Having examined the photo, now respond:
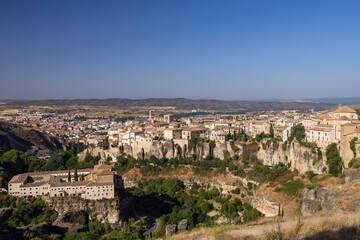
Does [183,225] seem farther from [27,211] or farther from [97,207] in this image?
[27,211]

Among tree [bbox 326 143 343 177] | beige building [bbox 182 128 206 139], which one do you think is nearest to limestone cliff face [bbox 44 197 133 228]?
beige building [bbox 182 128 206 139]

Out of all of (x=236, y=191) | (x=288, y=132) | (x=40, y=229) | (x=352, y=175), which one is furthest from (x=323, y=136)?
(x=40, y=229)

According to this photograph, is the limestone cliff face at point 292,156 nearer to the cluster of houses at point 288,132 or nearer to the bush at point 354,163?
the cluster of houses at point 288,132

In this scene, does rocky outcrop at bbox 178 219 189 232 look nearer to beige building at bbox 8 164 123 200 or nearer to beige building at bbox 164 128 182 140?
beige building at bbox 8 164 123 200

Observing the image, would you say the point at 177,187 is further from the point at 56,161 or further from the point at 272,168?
the point at 56,161

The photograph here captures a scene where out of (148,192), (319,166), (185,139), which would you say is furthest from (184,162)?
(319,166)

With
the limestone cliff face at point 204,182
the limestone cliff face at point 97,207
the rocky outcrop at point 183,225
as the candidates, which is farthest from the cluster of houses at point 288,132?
the limestone cliff face at point 97,207
